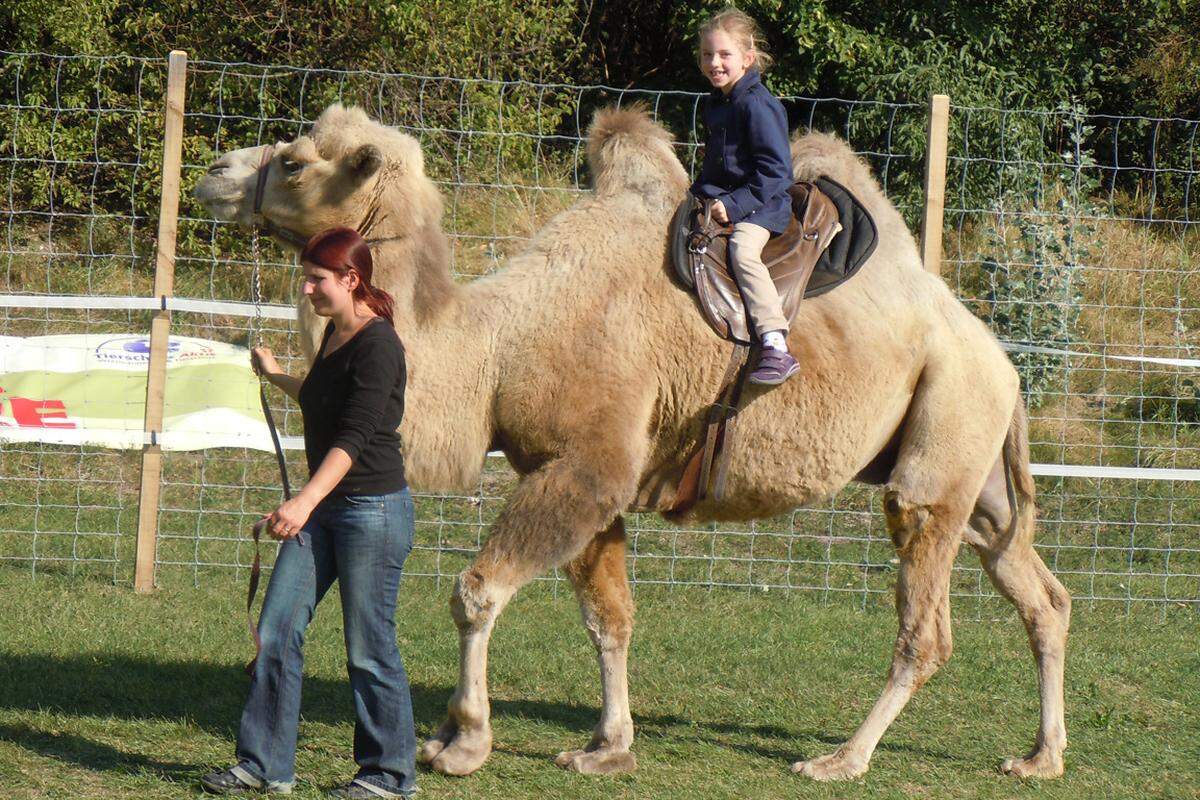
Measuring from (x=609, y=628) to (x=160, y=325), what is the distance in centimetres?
362

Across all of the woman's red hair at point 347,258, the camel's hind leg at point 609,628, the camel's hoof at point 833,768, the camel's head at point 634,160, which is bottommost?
the camel's hoof at point 833,768

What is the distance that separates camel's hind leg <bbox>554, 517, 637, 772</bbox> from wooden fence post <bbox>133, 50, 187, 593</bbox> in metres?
3.29

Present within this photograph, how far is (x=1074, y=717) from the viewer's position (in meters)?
A: 6.48

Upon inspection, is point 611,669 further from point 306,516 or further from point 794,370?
point 306,516

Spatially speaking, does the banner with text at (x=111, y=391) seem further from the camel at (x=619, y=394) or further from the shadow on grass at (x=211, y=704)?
the camel at (x=619, y=394)

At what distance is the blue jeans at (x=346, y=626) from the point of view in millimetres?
4527

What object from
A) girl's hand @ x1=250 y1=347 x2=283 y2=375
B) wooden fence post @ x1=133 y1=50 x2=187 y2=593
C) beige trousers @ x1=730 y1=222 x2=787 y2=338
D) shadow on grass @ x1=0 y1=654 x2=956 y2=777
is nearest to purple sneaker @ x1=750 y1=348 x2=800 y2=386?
beige trousers @ x1=730 y1=222 x2=787 y2=338

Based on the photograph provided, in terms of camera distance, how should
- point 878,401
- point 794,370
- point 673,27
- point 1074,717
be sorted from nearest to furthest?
point 794,370
point 878,401
point 1074,717
point 673,27

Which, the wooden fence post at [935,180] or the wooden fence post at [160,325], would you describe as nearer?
the wooden fence post at [935,180]

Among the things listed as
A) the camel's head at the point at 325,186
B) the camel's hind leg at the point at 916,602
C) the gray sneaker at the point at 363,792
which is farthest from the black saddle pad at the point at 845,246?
the gray sneaker at the point at 363,792

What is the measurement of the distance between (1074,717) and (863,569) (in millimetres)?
3134

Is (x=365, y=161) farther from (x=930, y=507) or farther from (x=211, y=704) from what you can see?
(x=930, y=507)

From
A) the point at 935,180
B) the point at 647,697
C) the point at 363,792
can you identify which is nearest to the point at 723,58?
the point at 935,180

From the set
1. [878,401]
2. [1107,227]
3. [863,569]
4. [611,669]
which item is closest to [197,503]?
[863,569]
